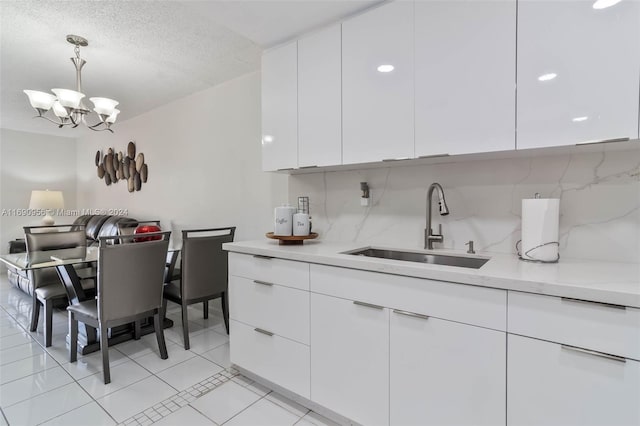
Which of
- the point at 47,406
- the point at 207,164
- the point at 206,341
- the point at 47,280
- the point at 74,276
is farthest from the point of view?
the point at 207,164

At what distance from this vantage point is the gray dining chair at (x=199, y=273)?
2.50 metres

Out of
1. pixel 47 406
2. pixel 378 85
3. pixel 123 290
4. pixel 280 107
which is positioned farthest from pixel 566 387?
pixel 47 406

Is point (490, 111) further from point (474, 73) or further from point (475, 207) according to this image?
point (475, 207)

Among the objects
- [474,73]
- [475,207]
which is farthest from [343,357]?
[474,73]

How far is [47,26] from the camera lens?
2186 mm

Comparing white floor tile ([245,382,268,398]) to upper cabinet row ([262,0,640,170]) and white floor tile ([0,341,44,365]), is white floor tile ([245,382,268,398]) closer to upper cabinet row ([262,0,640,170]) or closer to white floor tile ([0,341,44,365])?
upper cabinet row ([262,0,640,170])

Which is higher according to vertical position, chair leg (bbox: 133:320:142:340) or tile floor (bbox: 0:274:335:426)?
chair leg (bbox: 133:320:142:340)

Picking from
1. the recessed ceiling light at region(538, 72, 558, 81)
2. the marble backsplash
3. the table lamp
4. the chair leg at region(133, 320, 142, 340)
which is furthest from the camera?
the table lamp

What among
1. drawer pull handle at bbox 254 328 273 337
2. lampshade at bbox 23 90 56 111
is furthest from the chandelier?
drawer pull handle at bbox 254 328 273 337

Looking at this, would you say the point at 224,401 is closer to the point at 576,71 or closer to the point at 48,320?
the point at 48,320

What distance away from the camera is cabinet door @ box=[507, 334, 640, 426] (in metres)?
0.95

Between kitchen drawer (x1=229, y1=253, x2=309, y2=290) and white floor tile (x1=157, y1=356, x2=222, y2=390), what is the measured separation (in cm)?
74

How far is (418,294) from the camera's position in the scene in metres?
1.31

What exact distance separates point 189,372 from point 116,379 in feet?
1.51
